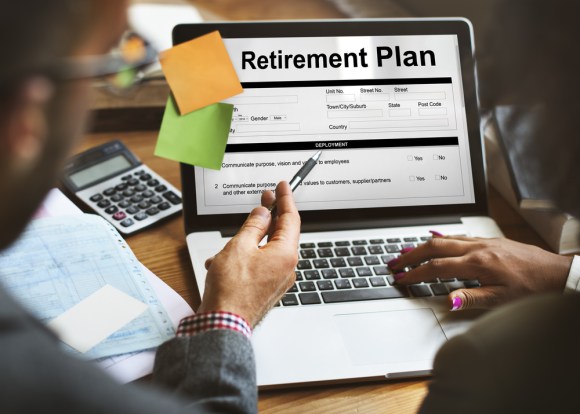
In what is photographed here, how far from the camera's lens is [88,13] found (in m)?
0.43

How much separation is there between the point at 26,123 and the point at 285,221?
0.43 m

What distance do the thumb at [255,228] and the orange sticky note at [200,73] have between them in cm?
21

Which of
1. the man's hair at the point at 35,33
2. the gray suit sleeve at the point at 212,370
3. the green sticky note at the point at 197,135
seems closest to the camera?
the man's hair at the point at 35,33

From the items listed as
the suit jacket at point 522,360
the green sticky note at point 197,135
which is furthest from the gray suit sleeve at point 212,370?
the green sticky note at point 197,135

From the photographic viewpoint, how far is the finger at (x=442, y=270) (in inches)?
33.9

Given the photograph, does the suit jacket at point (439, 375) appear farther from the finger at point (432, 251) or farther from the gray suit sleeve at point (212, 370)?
the finger at point (432, 251)

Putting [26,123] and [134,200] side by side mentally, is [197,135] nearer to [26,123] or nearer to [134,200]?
[134,200]

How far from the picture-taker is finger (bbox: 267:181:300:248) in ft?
2.62

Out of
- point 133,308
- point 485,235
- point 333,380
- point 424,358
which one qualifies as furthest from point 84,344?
point 485,235

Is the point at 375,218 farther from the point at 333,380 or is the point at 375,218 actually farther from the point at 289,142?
the point at 333,380

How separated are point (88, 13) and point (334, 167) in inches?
22.3

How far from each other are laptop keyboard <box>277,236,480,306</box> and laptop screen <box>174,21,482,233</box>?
0.06 metres

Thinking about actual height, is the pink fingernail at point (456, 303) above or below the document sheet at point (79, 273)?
below

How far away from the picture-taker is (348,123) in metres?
0.96
